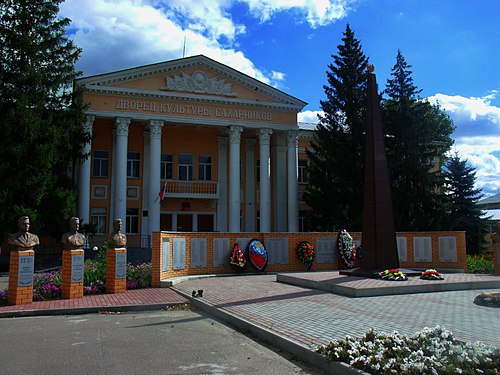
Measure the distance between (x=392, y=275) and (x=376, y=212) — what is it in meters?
1.95

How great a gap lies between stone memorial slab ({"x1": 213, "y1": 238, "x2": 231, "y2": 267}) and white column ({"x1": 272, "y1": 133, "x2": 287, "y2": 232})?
15760mm

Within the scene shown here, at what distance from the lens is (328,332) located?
691 cm

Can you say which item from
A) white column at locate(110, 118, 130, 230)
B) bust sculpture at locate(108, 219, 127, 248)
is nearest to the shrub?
bust sculpture at locate(108, 219, 127, 248)

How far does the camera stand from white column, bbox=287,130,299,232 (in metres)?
31.4

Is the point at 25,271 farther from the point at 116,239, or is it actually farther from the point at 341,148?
the point at 341,148

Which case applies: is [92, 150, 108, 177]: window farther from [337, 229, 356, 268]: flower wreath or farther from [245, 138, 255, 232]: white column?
[337, 229, 356, 268]: flower wreath

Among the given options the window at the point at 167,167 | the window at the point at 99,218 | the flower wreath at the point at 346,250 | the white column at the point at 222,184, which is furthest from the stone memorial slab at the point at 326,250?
the window at the point at 99,218

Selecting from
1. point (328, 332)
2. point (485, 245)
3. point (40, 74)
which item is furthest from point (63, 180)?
point (485, 245)

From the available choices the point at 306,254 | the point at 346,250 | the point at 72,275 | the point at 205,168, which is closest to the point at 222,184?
the point at 205,168

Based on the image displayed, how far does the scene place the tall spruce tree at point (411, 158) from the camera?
99.6 feet

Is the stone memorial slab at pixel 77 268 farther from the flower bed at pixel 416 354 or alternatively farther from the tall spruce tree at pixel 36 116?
the tall spruce tree at pixel 36 116

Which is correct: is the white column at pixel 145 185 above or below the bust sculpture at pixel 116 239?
above

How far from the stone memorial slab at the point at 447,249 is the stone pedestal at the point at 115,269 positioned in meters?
13.8

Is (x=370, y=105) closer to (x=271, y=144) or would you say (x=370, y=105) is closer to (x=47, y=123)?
(x=47, y=123)
